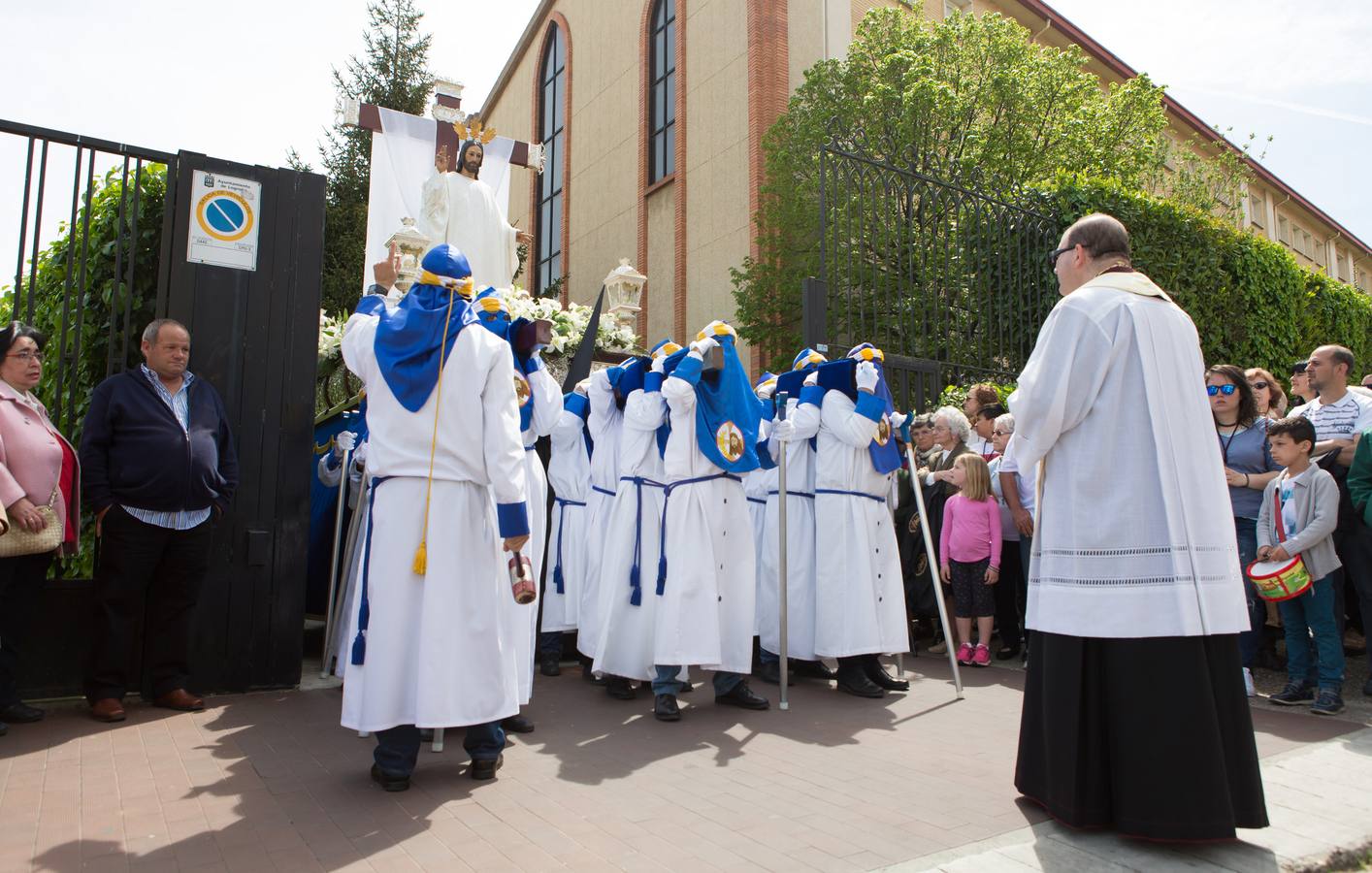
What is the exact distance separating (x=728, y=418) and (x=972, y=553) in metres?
2.62

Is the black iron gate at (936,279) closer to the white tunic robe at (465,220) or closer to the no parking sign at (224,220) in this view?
the white tunic robe at (465,220)

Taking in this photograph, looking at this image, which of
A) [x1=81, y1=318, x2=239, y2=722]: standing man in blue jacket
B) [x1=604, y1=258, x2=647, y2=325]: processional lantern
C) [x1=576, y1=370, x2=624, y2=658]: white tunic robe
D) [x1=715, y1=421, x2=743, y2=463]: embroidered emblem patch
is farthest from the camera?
[x1=604, y1=258, x2=647, y2=325]: processional lantern

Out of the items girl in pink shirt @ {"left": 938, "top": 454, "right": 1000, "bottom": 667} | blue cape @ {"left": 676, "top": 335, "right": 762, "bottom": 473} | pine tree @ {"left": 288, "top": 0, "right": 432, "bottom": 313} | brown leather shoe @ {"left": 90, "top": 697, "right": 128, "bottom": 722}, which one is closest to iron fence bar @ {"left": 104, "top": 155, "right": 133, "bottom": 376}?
brown leather shoe @ {"left": 90, "top": 697, "right": 128, "bottom": 722}

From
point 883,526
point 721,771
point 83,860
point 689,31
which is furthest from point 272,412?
point 689,31

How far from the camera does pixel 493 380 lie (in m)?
4.10

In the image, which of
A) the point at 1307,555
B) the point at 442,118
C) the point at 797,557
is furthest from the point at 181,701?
the point at 442,118

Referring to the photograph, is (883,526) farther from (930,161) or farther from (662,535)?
(930,161)

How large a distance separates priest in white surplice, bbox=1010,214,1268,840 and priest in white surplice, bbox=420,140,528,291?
7.60 m

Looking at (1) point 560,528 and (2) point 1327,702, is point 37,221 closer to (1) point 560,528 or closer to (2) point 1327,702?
(1) point 560,528

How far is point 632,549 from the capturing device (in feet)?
20.0

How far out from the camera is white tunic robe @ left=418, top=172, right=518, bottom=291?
1018 centimetres

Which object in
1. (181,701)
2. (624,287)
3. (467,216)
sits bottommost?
(181,701)

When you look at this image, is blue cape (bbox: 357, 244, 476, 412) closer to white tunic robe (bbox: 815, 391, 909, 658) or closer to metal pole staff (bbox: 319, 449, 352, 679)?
metal pole staff (bbox: 319, 449, 352, 679)

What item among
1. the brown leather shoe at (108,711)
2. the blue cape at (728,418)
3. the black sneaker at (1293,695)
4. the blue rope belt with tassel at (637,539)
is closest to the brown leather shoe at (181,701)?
the brown leather shoe at (108,711)
